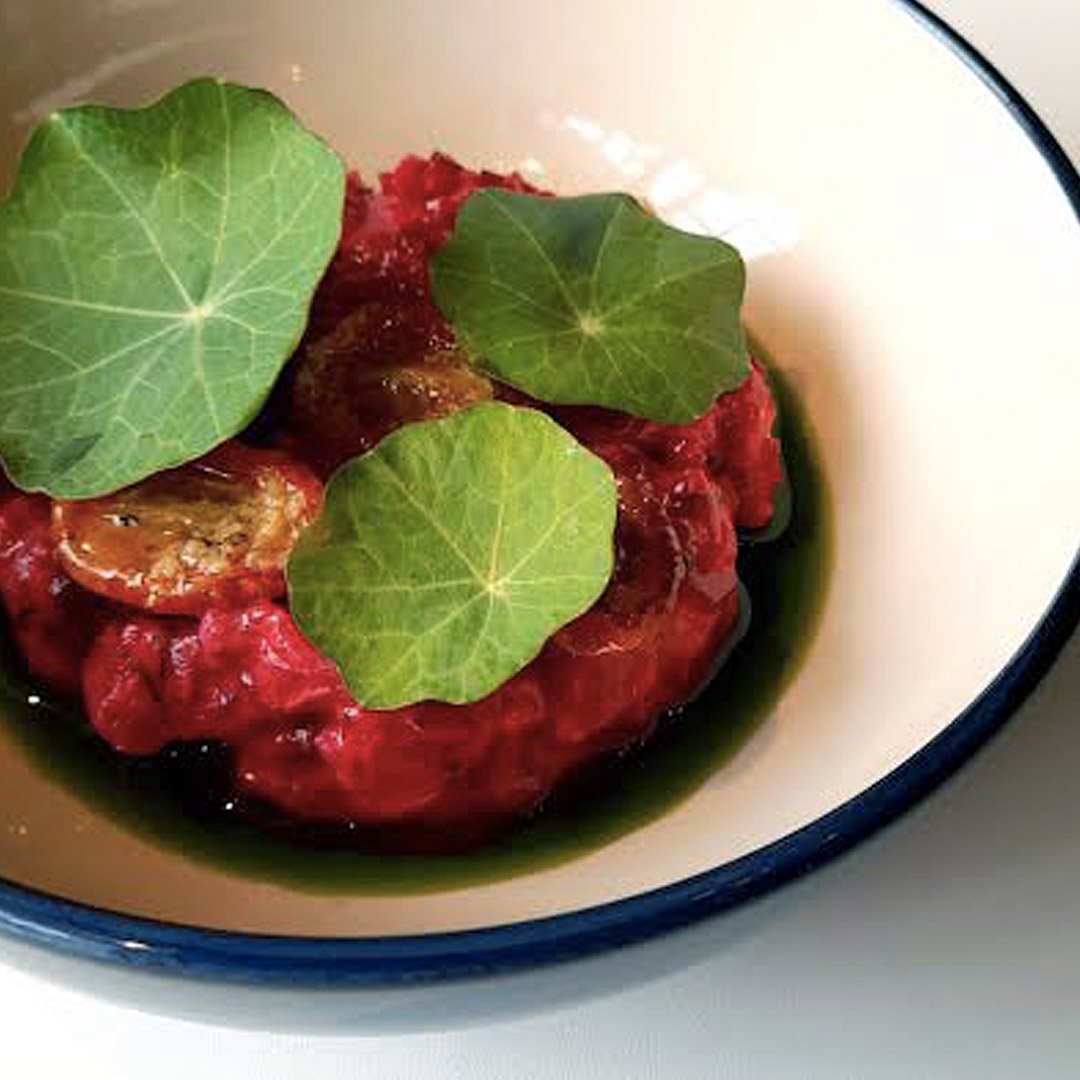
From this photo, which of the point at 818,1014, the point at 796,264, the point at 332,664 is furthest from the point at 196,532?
A: the point at 796,264

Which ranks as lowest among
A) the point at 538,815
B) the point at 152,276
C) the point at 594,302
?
the point at 538,815

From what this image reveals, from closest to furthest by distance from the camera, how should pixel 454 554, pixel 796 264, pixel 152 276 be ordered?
pixel 454 554, pixel 152 276, pixel 796 264

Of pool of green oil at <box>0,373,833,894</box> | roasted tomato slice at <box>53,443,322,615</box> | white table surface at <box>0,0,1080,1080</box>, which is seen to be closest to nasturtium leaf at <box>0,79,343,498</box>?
roasted tomato slice at <box>53,443,322,615</box>

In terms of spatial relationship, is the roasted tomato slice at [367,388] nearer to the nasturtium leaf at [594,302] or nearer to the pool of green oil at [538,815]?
the nasturtium leaf at [594,302]

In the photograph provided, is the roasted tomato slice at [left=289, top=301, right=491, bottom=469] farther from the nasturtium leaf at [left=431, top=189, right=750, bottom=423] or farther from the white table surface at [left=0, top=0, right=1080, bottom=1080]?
the white table surface at [left=0, top=0, right=1080, bottom=1080]

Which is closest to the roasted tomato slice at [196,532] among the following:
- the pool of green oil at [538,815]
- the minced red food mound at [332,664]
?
the minced red food mound at [332,664]

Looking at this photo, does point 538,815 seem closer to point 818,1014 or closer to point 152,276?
point 818,1014
